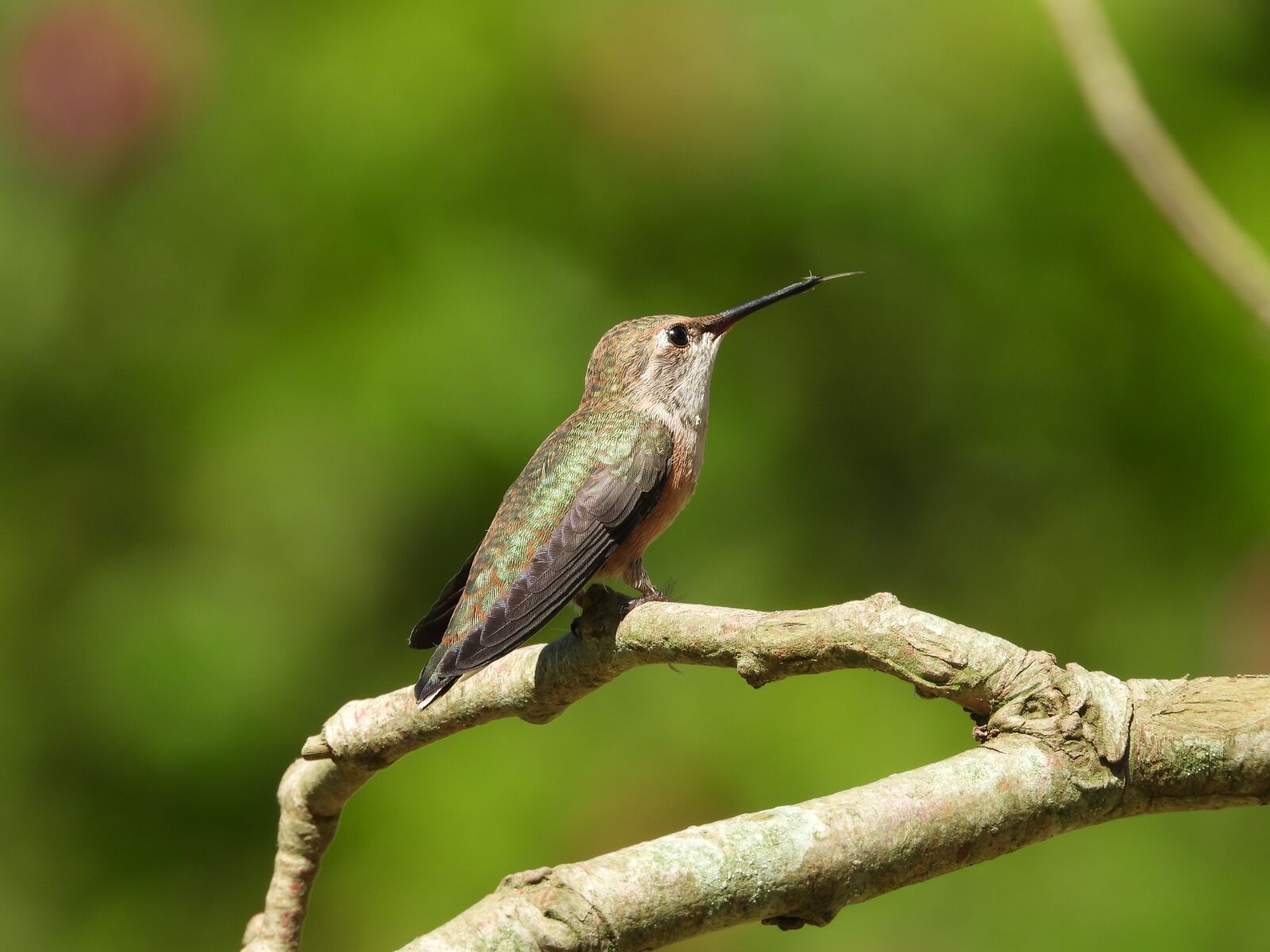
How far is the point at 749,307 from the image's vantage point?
562cm

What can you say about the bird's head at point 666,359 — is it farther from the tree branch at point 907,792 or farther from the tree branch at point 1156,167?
the tree branch at point 1156,167

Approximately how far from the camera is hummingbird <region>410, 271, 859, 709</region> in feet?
14.6

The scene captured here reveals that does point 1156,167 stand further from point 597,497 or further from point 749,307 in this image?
point 749,307

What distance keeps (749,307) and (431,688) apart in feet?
7.42

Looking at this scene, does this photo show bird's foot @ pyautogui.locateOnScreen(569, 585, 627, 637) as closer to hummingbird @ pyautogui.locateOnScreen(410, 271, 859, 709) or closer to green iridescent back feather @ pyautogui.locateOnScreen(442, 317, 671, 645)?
hummingbird @ pyautogui.locateOnScreen(410, 271, 859, 709)

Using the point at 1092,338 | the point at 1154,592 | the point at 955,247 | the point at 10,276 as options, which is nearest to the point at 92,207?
the point at 10,276

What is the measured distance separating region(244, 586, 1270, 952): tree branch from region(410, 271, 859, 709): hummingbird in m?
1.10

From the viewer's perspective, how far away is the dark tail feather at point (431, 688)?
3951 millimetres

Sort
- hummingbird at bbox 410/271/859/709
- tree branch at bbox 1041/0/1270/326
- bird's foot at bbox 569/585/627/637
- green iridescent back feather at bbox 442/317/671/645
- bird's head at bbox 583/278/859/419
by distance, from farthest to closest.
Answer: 1. bird's head at bbox 583/278/859/419
2. green iridescent back feather at bbox 442/317/671/645
3. hummingbird at bbox 410/271/859/709
4. bird's foot at bbox 569/585/627/637
5. tree branch at bbox 1041/0/1270/326

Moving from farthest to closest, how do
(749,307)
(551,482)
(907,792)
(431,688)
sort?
(749,307), (551,482), (431,688), (907,792)

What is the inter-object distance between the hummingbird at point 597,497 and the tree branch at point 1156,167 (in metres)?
2.00

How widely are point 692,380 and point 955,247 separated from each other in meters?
2.23

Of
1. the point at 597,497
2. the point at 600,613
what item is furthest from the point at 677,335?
the point at 600,613

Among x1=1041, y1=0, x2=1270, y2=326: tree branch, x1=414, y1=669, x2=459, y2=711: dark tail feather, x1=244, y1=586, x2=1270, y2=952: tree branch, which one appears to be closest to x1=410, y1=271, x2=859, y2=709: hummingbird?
x1=414, y1=669, x2=459, y2=711: dark tail feather
